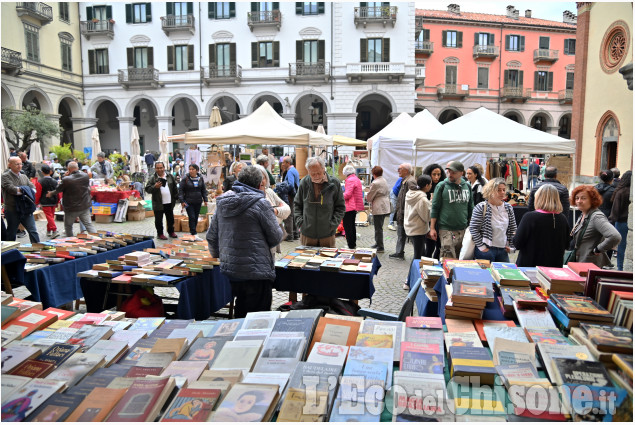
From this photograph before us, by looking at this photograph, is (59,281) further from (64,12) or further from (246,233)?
(64,12)

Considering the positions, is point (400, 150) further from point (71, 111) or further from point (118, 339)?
point (71, 111)

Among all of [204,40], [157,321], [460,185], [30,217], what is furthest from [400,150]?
[204,40]

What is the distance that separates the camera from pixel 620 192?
6.56 meters

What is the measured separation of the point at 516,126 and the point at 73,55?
28455 mm

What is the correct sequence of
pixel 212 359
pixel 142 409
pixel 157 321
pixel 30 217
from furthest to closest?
1. pixel 30 217
2. pixel 157 321
3. pixel 212 359
4. pixel 142 409

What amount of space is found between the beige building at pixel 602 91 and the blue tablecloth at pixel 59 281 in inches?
669

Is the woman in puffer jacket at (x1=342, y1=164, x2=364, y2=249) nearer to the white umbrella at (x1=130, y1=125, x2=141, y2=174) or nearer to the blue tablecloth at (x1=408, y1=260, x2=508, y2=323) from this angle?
the blue tablecloth at (x1=408, y1=260, x2=508, y2=323)

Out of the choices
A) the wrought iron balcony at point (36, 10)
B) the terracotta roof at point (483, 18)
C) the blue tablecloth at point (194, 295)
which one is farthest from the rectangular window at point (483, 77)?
the blue tablecloth at point (194, 295)

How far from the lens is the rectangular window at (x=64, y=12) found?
1032 inches

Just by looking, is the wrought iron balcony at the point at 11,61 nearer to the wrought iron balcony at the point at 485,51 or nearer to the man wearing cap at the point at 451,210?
the man wearing cap at the point at 451,210

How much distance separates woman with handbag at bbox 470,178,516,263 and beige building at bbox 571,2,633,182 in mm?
13836

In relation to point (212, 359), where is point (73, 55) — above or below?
above

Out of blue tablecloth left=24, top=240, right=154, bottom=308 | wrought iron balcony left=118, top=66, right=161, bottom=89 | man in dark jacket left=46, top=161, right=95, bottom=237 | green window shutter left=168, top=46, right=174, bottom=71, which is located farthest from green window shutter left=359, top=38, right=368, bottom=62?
blue tablecloth left=24, top=240, right=154, bottom=308

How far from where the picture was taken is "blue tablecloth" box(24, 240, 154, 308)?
3.88 m
